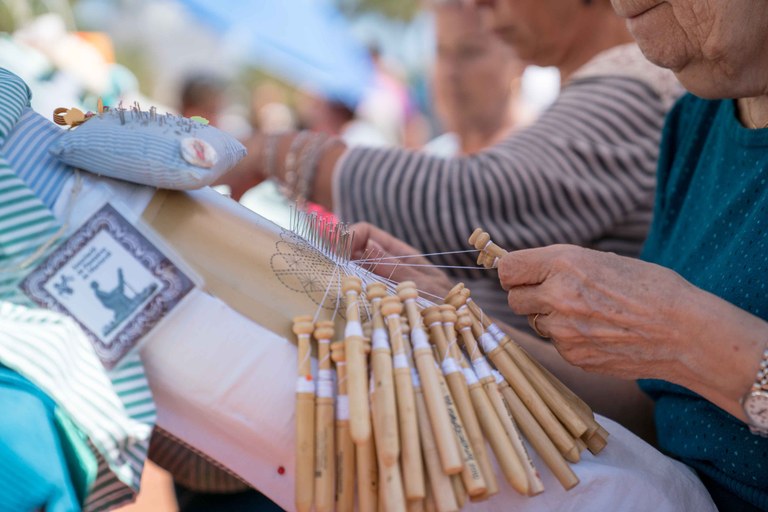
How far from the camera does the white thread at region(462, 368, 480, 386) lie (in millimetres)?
867

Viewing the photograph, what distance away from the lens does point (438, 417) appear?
0.79 metres

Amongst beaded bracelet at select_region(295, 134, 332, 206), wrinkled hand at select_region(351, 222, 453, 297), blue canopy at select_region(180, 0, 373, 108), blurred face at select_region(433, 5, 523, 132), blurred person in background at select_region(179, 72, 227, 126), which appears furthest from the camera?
blurred person in background at select_region(179, 72, 227, 126)

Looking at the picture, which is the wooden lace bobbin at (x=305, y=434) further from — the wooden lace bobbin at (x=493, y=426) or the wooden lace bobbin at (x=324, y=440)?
the wooden lace bobbin at (x=493, y=426)

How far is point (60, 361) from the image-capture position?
0.77 meters

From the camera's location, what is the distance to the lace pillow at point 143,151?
0.84m

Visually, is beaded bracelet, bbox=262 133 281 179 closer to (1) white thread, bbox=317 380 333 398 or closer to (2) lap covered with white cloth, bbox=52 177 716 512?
(2) lap covered with white cloth, bbox=52 177 716 512

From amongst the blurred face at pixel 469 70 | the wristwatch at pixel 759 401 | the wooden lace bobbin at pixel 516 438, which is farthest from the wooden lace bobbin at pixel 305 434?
the blurred face at pixel 469 70

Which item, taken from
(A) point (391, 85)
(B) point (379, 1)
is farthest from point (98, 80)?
(B) point (379, 1)

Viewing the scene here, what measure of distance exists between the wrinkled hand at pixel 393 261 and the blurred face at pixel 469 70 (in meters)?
1.77

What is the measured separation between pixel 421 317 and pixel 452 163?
0.81m

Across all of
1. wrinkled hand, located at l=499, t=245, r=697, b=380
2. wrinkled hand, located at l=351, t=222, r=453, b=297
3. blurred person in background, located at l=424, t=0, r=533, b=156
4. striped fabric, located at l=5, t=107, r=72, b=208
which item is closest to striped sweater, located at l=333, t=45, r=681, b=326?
wrinkled hand, located at l=351, t=222, r=453, b=297

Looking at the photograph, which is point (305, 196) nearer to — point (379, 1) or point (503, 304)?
point (503, 304)

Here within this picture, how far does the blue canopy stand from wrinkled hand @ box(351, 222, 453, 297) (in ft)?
10.4

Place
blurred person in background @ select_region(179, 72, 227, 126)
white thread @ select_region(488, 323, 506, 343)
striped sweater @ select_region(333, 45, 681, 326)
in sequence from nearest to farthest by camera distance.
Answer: white thread @ select_region(488, 323, 506, 343)
striped sweater @ select_region(333, 45, 681, 326)
blurred person in background @ select_region(179, 72, 227, 126)
